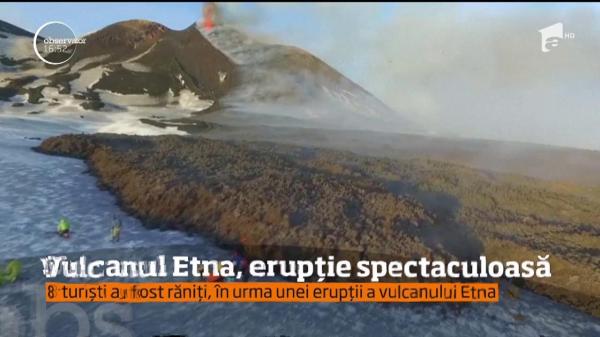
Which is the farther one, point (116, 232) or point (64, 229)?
point (116, 232)

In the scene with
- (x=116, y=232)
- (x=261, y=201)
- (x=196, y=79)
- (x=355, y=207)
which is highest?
(x=196, y=79)

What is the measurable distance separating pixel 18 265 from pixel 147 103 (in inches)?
1846

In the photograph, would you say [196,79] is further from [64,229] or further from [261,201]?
[64,229]

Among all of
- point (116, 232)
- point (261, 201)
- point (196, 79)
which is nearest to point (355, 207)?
Answer: point (261, 201)

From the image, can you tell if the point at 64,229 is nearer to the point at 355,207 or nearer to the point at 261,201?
the point at 261,201

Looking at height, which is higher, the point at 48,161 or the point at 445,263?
the point at 48,161

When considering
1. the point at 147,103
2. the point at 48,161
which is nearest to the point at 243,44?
the point at 147,103

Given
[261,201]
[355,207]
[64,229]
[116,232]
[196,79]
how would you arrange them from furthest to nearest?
[196,79]
[355,207]
[261,201]
[116,232]
[64,229]

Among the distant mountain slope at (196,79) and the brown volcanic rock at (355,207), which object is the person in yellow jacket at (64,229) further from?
the distant mountain slope at (196,79)

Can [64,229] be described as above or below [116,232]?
above

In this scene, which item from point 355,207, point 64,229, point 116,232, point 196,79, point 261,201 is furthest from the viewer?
point 196,79

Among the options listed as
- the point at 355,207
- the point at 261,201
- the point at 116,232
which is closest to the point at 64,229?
the point at 116,232

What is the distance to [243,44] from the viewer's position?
81562mm

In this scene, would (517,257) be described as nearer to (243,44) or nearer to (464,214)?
(464,214)
